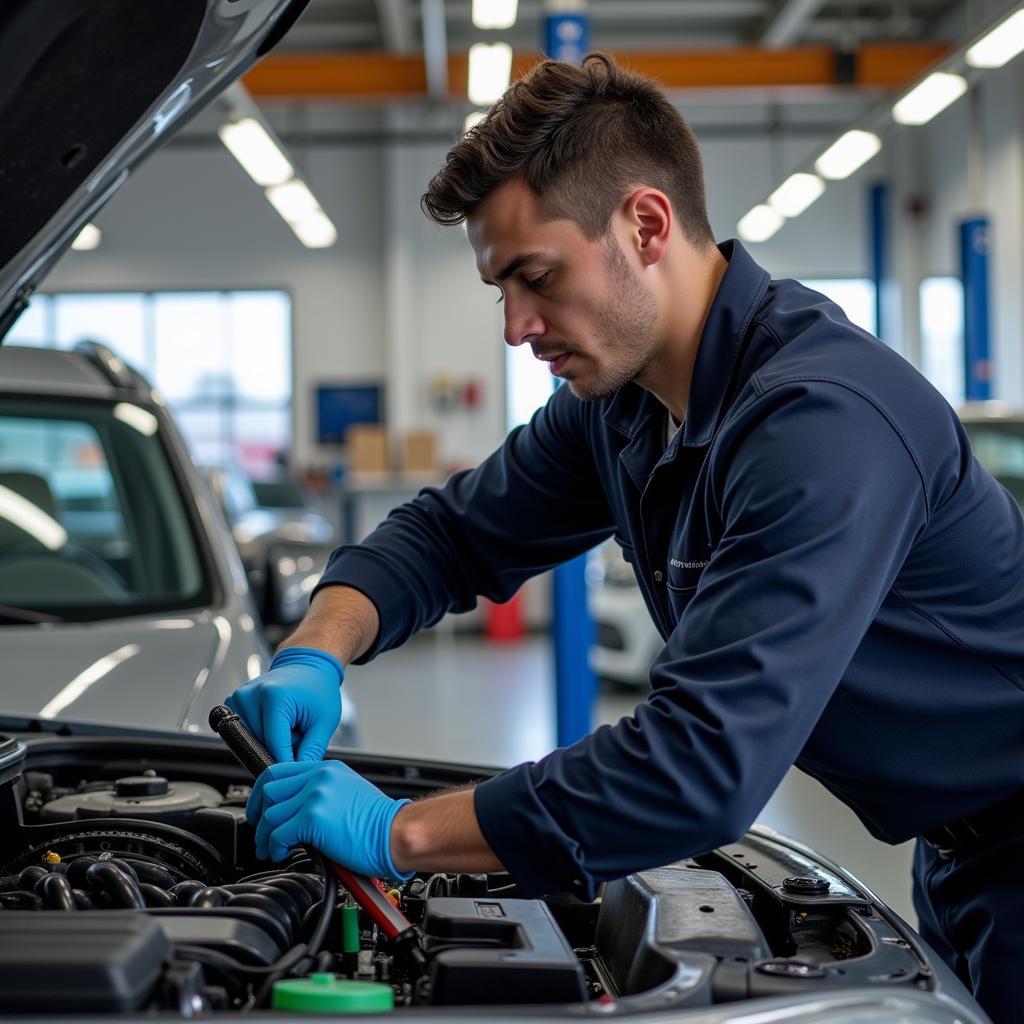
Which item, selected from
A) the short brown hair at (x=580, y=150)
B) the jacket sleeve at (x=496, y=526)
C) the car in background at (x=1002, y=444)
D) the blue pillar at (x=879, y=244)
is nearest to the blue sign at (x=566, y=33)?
the car in background at (x=1002, y=444)

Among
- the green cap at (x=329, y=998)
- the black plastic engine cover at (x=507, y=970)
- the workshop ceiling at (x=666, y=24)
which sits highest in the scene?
the workshop ceiling at (x=666, y=24)

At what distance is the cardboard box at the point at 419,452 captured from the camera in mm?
10516

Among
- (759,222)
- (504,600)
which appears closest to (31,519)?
(504,600)

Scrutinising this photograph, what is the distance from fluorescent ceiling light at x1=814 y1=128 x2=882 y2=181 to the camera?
21.1 ft

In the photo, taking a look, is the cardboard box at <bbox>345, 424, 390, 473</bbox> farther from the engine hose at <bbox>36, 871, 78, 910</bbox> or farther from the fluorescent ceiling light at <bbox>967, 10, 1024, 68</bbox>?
the engine hose at <bbox>36, 871, 78, 910</bbox>

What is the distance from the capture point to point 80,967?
0.90 metres

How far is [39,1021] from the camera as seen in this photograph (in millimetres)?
870

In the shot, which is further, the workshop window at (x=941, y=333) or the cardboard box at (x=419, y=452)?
the workshop window at (x=941, y=333)

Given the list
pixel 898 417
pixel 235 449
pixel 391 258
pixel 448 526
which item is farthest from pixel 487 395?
pixel 898 417

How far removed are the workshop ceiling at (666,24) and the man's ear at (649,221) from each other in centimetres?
869

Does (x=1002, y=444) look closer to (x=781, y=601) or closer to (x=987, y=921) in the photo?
(x=987, y=921)

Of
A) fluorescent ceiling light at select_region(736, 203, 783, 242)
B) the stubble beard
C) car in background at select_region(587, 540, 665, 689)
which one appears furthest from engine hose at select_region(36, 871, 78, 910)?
fluorescent ceiling light at select_region(736, 203, 783, 242)

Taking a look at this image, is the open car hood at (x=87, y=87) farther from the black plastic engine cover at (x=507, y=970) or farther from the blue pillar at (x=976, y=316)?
the blue pillar at (x=976, y=316)

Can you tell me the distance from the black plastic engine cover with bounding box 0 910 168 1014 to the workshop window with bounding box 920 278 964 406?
1068cm
